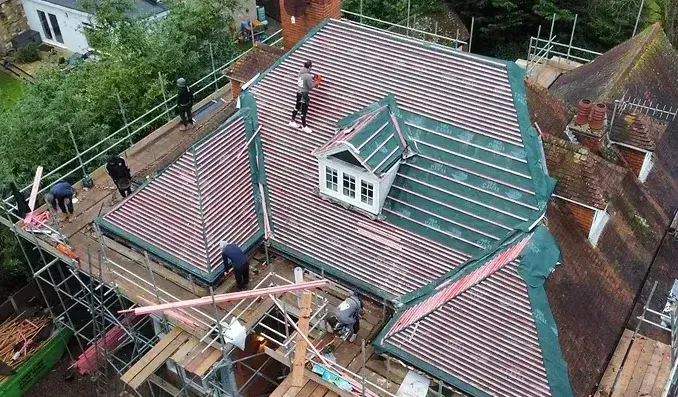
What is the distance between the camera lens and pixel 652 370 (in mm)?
15617

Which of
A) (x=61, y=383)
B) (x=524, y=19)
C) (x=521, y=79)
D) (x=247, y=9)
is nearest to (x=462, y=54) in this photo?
(x=521, y=79)

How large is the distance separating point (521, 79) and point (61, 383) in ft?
61.5

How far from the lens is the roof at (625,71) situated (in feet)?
70.7

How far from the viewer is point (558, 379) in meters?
13.9

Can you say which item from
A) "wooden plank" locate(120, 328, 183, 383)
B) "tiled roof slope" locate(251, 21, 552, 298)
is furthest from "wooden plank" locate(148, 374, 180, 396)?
"tiled roof slope" locate(251, 21, 552, 298)

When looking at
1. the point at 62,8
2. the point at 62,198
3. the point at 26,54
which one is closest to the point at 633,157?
the point at 62,198

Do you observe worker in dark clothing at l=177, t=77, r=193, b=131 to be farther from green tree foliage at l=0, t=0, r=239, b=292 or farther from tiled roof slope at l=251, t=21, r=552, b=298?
tiled roof slope at l=251, t=21, r=552, b=298

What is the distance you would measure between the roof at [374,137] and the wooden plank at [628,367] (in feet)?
24.3

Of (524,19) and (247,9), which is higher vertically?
(524,19)

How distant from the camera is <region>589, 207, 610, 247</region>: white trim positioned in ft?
53.8

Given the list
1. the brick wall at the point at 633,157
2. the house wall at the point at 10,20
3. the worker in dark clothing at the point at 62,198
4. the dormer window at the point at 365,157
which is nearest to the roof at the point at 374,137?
the dormer window at the point at 365,157

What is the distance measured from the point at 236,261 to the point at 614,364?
9.59 m

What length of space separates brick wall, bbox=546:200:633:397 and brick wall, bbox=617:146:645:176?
3.81 metres

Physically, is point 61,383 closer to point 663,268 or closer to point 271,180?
point 271,180
